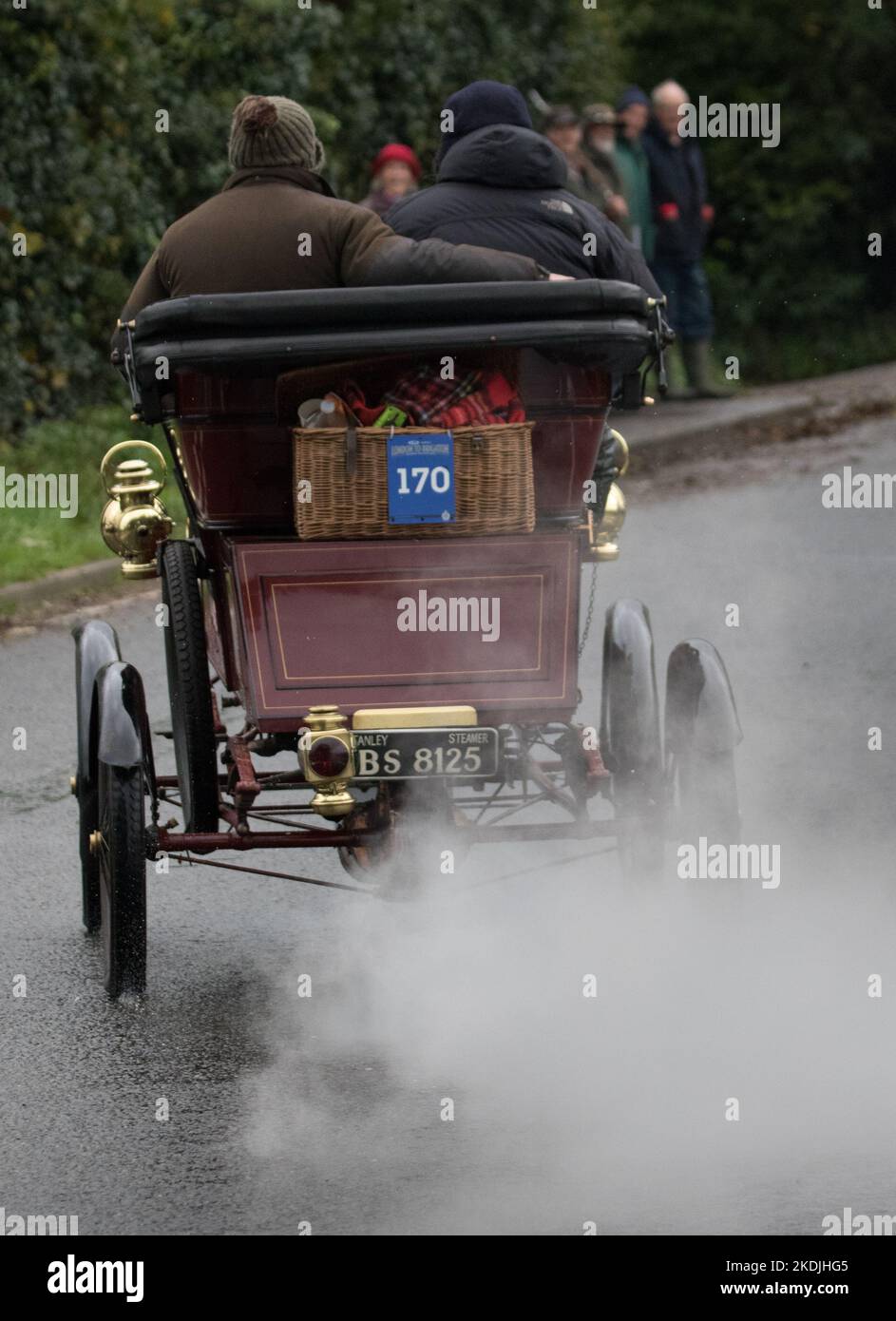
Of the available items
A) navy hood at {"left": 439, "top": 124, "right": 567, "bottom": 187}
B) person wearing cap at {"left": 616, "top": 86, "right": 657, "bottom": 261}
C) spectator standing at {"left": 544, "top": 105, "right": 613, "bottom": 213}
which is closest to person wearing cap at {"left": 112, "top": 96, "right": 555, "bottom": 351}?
navy hood at {"left": 439, "top": 124, "right": 567, "bottom": 187}

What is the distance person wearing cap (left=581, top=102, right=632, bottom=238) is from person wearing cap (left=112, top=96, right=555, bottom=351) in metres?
10.8

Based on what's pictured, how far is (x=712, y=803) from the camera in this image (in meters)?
6.12

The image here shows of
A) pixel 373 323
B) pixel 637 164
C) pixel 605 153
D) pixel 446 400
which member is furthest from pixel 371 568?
pixel 637 164

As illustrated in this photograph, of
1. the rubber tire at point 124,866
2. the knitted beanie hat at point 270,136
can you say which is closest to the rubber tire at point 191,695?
the rubber tire at point 124,866

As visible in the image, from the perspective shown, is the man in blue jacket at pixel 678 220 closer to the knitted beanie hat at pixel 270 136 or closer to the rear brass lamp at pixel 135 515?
the rear brass lamp at pixel 135 515

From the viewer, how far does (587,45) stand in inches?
805

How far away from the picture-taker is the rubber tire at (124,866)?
5578mm

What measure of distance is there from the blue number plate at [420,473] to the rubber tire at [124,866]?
0.88 metres

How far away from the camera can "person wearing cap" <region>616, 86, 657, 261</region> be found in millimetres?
17062

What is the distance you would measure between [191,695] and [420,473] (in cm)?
77

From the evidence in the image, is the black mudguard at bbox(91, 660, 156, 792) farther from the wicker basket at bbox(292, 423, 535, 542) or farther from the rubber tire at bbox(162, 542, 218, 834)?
the wicker basket at bbox(292, 423, 535, 542)

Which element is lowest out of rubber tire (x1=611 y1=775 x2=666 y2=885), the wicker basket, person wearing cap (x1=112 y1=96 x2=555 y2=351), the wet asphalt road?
the wet asphalt road

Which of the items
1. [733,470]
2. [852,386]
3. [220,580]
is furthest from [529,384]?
[852,386]

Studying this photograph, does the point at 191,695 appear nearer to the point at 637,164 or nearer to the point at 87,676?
the point at 87,676
